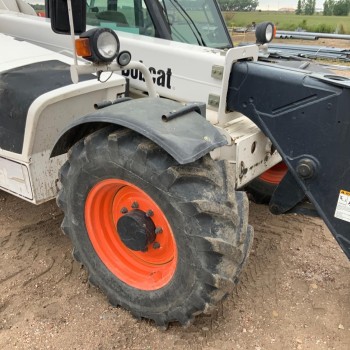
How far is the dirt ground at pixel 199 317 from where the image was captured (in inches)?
104

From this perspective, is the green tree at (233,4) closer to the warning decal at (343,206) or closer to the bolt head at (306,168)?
the bolt head at (306,168)

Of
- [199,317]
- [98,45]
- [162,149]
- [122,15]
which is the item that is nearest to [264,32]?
[122,15]

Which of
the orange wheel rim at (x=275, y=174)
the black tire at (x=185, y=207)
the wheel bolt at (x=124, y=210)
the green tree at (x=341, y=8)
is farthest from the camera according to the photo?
the green tree at (x=341, y=8)

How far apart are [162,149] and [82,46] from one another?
28.1 inches

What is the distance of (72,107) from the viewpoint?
116 inches

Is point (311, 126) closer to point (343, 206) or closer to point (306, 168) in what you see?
point (306, 168)

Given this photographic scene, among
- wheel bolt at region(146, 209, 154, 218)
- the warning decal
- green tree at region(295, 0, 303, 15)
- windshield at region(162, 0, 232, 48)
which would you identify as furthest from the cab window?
green tree at region(295, 0, 303, 15)

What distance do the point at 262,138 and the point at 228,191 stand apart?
0.72 m

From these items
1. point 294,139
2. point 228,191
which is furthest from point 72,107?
point 294,139

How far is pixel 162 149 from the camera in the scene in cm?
238

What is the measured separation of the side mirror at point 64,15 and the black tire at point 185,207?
0.57 meters

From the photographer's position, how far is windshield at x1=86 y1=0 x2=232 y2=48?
11.1 feet

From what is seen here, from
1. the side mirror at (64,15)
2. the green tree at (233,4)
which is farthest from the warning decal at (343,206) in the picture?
the green tree at (233,4)

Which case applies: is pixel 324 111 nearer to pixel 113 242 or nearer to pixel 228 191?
pixel 228 191
